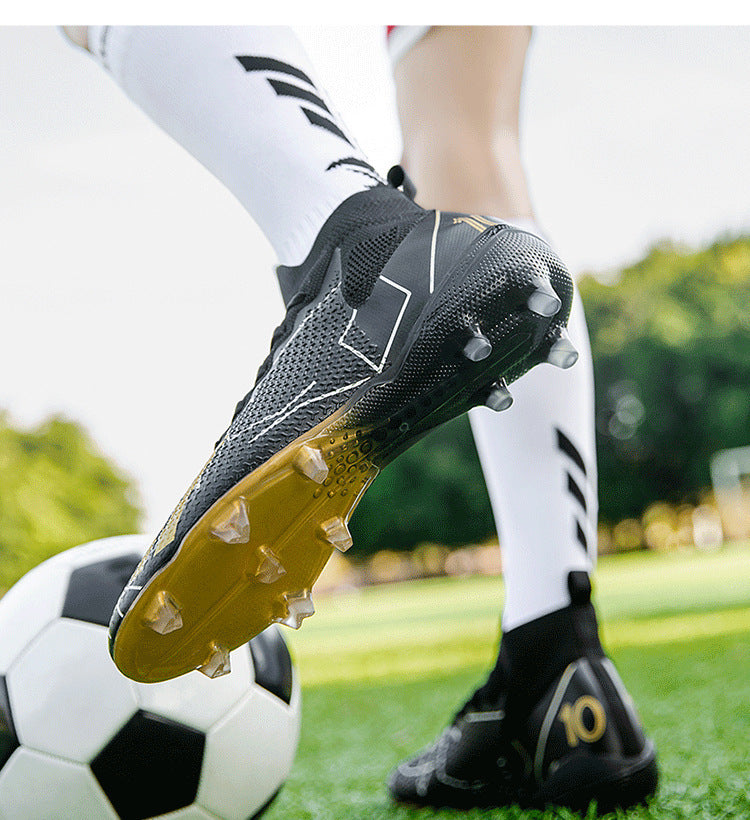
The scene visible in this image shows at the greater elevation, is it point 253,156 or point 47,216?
point 47,216

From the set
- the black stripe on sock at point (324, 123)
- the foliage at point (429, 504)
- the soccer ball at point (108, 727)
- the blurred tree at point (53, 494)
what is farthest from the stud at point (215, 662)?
the blurred tree at point (53, 494)

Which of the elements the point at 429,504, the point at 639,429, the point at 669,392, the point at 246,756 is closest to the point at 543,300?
the point at 246,756

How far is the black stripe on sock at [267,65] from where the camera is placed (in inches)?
27.1

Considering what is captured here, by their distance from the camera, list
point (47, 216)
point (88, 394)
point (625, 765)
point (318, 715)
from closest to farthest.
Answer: point (625, 765)
point (318, 715)
point (47, 216)
point (88, 394)

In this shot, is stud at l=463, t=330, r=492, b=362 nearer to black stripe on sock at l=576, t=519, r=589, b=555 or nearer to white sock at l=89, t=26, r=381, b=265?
white sock at l=89, t=26, r=381, b=265

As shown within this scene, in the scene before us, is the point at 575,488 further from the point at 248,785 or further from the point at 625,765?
the point at 248,785

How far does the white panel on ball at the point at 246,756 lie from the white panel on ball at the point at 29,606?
0.22m

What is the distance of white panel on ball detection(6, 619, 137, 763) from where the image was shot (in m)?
0.84

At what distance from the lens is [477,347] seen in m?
0.58

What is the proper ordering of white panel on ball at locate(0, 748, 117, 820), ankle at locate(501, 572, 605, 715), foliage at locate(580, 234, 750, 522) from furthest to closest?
foliage at locate(580, 234, 750, 522) → ankle at locate(501, 572, 605, 715) → white panel on ball at locate(0, 748, 117, 820)

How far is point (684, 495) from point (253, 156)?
54.2 ft

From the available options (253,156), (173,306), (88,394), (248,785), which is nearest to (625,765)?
(248,785)

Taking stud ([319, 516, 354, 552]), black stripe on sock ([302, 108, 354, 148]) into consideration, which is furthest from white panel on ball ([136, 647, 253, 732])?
black stripe on sock ([302, 108, 354, 148])

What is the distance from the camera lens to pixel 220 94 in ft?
2.24
